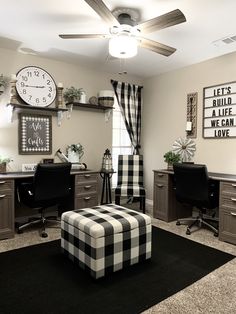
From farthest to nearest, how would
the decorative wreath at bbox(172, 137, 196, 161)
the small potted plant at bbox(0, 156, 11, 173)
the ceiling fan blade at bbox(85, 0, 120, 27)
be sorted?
1. the decorative wreath at bbox(172, 137, 196, 161)
2. the small potted plant at bbox(0, 156, 11, 173)
3. the ceiling fan blade at bbox(85, 0, 120, 27)

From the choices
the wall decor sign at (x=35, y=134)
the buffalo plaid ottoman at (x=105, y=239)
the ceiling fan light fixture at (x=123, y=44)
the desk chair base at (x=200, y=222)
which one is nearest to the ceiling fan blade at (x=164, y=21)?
the ceiling fan light fixture at (x=123, y=44)

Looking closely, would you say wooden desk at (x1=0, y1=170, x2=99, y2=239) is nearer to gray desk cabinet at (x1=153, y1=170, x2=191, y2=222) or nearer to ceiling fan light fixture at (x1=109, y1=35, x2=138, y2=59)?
gray desk cabinet at (x1=153, y1=170, x2=191, y2=222)

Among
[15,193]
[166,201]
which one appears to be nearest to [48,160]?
[15,193]

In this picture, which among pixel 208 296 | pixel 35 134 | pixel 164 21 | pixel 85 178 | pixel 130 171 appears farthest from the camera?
pixel 130 171

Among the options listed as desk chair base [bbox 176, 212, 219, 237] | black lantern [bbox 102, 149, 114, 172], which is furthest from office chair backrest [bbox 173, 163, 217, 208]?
black lantern [bbox 102, 149, 114, 172]

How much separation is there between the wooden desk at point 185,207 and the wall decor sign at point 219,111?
64 cm

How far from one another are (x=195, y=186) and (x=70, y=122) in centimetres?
225

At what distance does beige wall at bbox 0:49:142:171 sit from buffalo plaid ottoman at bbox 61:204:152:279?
176 cm

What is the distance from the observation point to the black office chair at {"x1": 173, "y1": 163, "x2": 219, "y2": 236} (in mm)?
3195

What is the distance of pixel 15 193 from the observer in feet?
11.1

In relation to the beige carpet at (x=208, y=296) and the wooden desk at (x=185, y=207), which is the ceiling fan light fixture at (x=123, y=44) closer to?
the wooden desk at (x=185, y=207)

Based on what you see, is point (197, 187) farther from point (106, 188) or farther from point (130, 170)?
point (106, 188)

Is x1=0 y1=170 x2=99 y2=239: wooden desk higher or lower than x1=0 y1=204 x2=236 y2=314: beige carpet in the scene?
higher

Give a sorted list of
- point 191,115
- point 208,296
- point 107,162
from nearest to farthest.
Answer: point 208,296 → point 191,115 → point 107,162
